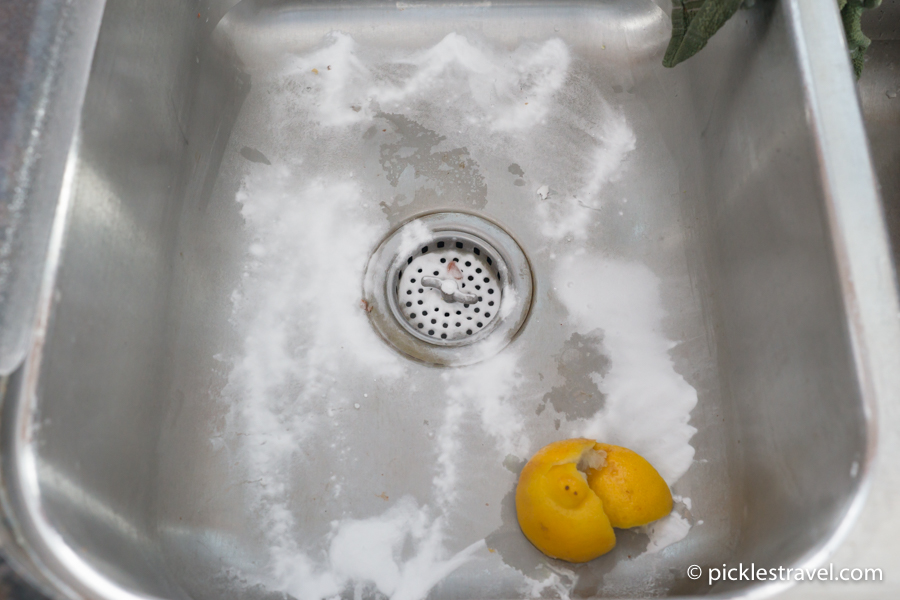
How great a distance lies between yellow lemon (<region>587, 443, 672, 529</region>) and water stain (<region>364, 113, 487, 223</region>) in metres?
0.40

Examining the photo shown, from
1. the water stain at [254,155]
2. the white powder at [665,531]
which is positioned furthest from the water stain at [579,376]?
the water stain at [254,155]

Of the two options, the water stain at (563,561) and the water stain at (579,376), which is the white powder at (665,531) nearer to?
the water stain at (563,561)

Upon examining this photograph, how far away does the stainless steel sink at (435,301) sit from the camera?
0.57 m

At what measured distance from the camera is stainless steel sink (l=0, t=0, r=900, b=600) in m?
0.57

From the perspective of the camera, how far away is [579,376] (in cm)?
Answer: 78

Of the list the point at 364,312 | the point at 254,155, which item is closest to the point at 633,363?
the point at 364,312

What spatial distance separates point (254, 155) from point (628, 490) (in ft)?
2.25

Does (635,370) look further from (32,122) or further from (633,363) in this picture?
(32,122)

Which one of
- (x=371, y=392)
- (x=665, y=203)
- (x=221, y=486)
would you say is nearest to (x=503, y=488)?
(x=371, y=392)

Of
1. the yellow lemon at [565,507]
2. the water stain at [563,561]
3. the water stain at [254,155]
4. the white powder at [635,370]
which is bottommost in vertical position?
the water stain at [563,561]

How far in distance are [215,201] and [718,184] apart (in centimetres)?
70

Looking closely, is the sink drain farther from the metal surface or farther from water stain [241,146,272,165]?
the metal surface

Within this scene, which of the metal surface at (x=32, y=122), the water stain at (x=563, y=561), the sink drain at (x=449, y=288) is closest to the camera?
the metal surface at (x=32, y=122)

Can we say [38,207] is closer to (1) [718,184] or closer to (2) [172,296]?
(2) [172,296]
